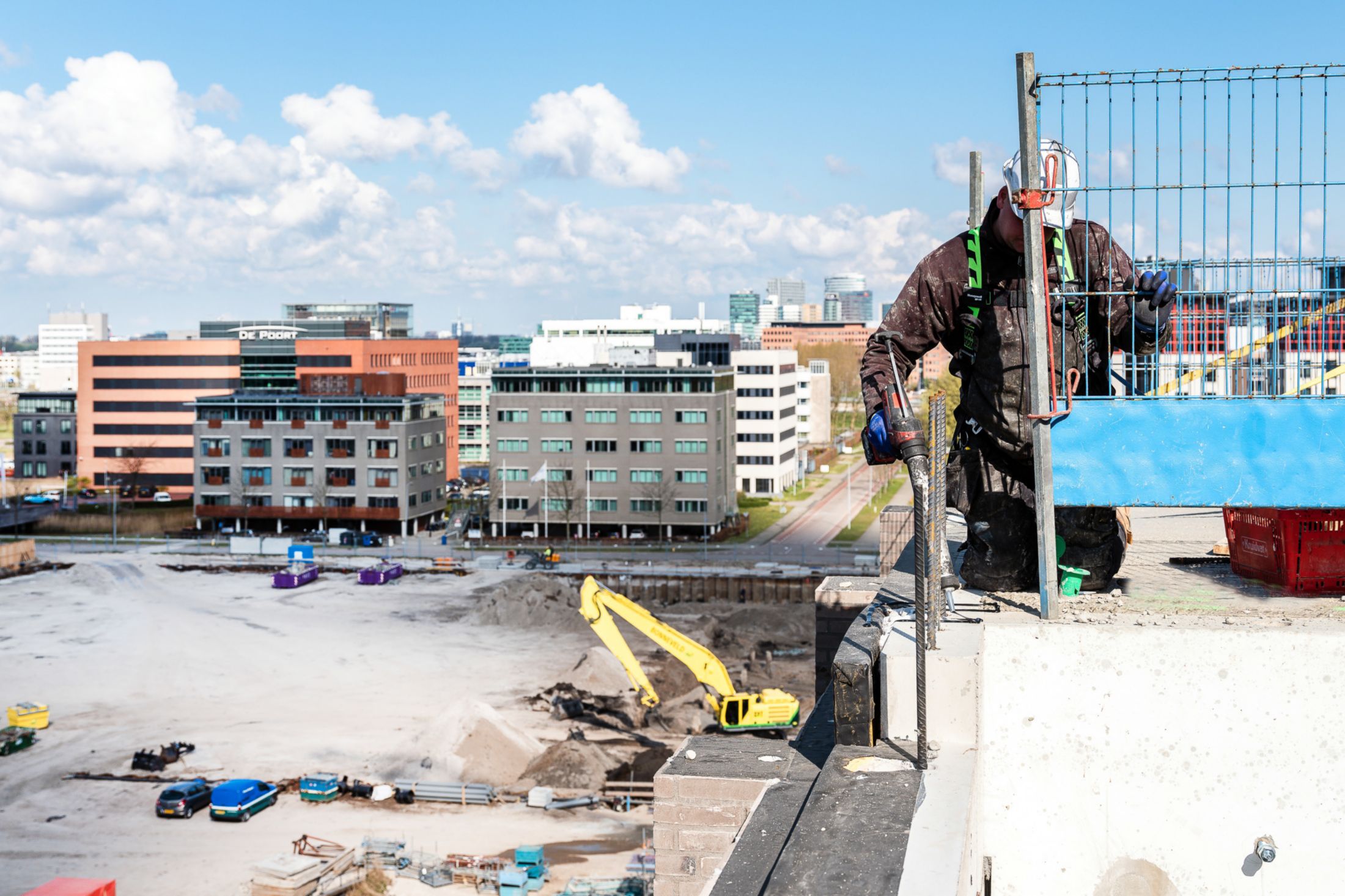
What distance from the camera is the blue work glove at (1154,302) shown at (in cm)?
851

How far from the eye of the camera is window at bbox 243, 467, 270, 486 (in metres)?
91.0

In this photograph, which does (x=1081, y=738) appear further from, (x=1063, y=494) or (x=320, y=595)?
(x=320, y=595)

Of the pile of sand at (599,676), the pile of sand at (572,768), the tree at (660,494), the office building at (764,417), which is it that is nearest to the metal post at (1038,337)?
the pile of sand at (572,768)

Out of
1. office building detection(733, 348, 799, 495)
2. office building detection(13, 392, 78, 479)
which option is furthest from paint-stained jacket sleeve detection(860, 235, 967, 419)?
office building detection(13, 392, 78, 479)

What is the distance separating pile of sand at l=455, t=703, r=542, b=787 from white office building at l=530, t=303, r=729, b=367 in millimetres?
49182

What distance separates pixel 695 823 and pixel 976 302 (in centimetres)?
434

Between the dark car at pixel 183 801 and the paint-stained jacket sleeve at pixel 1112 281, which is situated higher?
the paint-stained jacket sleeve at pixel 1112 281

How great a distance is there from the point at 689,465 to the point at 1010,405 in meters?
77.2

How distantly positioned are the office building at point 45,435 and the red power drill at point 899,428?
11805cm

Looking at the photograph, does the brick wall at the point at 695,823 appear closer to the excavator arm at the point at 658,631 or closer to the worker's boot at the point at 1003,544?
the worker's boot at the point at 1003,544

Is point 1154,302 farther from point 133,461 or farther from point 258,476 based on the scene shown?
point 133,461

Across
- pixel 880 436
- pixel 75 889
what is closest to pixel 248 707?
pixel 75 889

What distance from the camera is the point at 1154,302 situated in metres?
8.54

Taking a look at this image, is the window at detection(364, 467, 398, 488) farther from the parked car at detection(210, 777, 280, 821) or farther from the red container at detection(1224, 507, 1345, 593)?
the red container at detection(1224, 507, 1345, 593)
